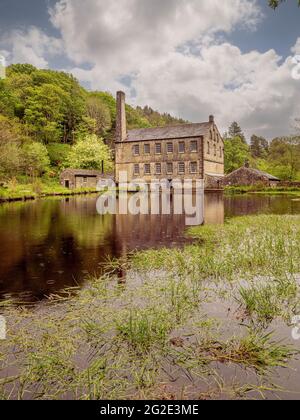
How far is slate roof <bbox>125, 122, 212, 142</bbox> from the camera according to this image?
46781 millimetres

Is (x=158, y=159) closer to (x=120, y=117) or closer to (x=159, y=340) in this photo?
(x=120, y=117)

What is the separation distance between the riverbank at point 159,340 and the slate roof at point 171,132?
4276 cm

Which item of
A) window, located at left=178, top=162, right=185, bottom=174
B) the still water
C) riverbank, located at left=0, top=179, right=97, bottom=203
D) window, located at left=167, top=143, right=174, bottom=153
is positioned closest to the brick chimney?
window, located at left=167, top=143, right=174, bottom=153

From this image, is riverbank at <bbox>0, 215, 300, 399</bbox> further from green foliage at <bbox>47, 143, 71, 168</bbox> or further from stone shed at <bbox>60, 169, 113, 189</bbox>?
green foliage at <bbox>47, 143, 71, 168</bbox>

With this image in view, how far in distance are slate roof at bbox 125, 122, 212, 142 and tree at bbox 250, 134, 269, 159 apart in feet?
222

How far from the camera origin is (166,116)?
134000mm

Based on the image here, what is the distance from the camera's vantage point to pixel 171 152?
47688 millimetres

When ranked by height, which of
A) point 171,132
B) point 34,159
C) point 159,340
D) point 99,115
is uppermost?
point 99,115

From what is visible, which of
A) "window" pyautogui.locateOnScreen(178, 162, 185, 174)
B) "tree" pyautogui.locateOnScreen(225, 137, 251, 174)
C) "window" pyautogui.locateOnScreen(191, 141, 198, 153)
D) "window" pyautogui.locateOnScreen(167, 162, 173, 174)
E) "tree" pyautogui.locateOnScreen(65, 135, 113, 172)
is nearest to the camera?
"window" pyautogui.locateOnScreen(191, 141, 198, 153)

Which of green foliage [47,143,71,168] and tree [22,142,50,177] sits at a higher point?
green foliage [47,143,71,168]

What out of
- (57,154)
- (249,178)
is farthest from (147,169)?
(57,154)

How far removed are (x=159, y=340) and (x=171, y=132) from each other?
47274 millimetres

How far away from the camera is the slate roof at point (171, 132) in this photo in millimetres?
46781

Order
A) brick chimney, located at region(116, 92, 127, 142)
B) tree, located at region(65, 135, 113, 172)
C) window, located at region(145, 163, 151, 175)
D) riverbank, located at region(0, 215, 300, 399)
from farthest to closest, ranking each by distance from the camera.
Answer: tree, located at region(65, 135, 113, 172) → brick chimney, located at region(116, 92, 127, 142) → window, located at region(145, 163, 151, 175) → riverbank, located at region(0, 215, 300, 399)
